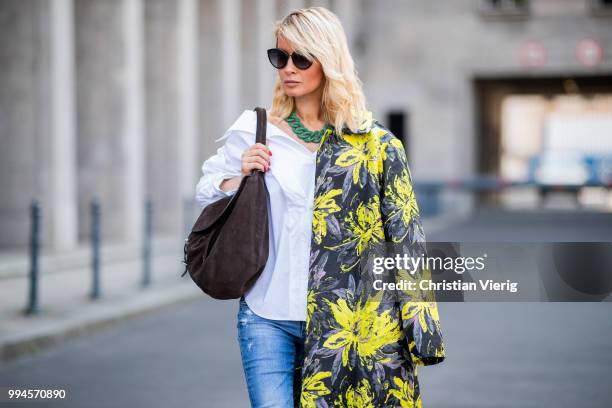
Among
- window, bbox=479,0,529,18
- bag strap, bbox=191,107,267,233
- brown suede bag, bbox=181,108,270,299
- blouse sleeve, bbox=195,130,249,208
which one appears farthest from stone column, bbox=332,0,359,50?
brown suede bag, bbox=181,108,270,299

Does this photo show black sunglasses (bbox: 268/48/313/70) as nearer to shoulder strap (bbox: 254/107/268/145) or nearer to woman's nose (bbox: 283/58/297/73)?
woman's nose (bbox: 283/58/297/73)

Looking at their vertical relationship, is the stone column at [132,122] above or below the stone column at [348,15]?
below

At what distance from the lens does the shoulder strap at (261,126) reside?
358 cm

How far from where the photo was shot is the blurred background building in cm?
1598

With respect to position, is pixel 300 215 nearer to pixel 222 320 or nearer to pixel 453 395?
pixel 453 395

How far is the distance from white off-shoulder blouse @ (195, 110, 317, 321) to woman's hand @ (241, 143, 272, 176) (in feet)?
0.18

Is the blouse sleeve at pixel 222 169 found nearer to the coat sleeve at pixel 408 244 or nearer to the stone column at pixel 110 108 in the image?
the coat sleeve at pixel 408 244

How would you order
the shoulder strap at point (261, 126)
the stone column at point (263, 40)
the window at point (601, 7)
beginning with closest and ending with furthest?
the shoulder strap at point (261, 126)
the stone column at point (263, 40)
the window at point (601, 7)

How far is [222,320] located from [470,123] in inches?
966

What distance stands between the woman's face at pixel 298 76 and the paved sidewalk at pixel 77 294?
5321 mm

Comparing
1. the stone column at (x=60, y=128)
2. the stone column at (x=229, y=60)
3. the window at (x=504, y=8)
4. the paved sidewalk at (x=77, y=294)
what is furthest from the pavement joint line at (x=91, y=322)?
the window at (x=504, y=8)

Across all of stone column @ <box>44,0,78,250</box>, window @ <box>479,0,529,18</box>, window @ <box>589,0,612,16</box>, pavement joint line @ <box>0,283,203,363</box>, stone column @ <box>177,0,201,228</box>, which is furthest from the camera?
window @ <box>479,0,529,18</box>

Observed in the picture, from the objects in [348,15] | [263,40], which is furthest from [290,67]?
[348,15]

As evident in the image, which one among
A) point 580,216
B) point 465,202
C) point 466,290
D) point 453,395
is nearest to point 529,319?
point 453,395
